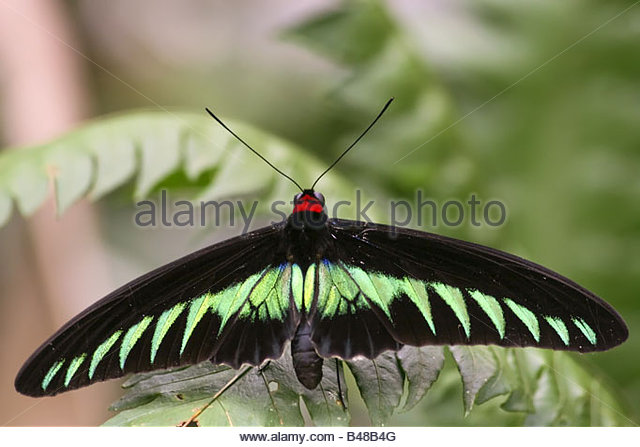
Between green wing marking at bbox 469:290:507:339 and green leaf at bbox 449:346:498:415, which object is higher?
A: green wing marking at bbox 469:290:507:339

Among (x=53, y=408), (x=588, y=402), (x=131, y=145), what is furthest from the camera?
(x=53, y=408)

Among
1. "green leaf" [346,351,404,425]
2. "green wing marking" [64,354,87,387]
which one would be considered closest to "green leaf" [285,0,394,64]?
"green leaf" [346,351,404,425]

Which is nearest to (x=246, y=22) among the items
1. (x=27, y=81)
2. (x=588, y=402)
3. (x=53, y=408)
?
(x=27, y=81)

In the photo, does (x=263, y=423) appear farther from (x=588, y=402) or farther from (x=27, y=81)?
(x=27, y=81)

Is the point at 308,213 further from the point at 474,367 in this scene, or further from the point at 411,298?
the point at 474,367

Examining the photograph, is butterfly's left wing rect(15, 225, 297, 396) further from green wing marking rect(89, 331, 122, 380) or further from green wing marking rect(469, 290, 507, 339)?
green wing marking rect(469, 290, 507, 339)

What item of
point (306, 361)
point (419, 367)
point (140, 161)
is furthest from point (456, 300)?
point (140, 161)

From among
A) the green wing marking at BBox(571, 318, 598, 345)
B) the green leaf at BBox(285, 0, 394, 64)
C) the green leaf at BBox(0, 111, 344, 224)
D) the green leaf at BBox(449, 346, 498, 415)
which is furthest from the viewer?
the green leaf at BBox(285, 0, 394, 64)
